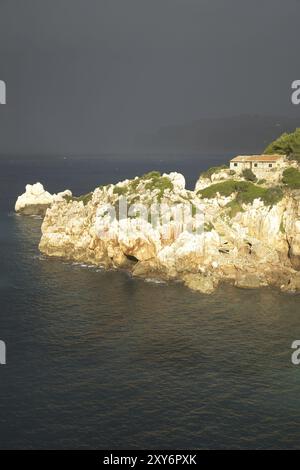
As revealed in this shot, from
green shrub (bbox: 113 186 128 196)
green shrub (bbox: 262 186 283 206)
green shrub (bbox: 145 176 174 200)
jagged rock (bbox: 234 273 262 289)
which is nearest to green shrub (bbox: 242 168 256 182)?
green shrub (bbox: 262 186 283 206)

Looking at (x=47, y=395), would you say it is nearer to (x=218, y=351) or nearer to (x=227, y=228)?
(x=218, y=351)

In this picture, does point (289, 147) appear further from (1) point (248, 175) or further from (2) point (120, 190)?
(2) point (120, 190)

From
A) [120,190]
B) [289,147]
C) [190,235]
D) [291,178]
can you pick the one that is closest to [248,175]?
[291,178]

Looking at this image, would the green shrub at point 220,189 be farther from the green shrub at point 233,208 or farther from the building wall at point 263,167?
the building wall at point 263,167

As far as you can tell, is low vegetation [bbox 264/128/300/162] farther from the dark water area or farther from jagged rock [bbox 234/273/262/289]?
the dark water area

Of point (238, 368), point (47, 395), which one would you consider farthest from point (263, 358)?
point (47, 395)

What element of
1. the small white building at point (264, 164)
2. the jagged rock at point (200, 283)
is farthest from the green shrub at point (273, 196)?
the jagged rock at point (200, 283)
